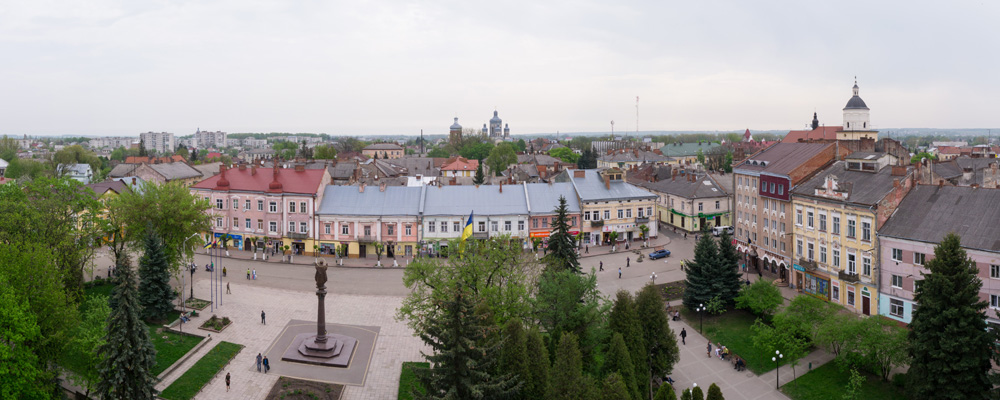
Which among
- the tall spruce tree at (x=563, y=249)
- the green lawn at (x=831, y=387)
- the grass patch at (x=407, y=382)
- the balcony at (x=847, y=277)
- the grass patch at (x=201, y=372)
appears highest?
the tall spruce tree at (x=563, y=249)

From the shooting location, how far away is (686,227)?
69.5 m

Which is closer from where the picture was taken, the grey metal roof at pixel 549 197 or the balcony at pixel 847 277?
the balcony at pixel 847 277

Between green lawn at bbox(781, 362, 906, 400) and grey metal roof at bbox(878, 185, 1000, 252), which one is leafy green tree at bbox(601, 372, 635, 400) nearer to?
green lawn at bbox(781, 362, 906, 400)

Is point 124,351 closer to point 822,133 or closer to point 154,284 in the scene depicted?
point 154,284

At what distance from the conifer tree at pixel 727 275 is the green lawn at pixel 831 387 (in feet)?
26.8

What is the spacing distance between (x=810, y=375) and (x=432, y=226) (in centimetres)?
3467

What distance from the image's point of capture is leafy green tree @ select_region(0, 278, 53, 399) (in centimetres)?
2340

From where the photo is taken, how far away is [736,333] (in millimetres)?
38062

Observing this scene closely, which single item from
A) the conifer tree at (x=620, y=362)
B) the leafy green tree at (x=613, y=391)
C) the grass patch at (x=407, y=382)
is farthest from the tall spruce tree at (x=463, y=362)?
the grass patch at (x=407, y=382)

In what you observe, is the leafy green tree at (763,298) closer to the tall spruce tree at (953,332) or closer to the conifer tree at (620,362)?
the tall spruce tree at (953,332)

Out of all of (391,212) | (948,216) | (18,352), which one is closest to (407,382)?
(18,352)

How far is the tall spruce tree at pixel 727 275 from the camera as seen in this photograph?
40094 mm

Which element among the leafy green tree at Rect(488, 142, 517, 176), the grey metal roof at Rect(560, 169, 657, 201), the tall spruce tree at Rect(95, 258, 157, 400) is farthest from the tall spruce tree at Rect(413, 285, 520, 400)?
the leafy green tree at Rect(488, 142, 517, 176)

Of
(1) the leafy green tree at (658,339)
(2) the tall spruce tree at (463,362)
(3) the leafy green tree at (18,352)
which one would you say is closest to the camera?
(2) the tall spruce tree at (463,362)
